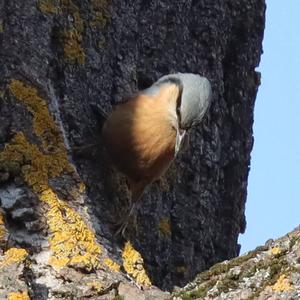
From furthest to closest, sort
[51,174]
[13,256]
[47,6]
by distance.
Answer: [47,6]
[51,174]
[13,256]

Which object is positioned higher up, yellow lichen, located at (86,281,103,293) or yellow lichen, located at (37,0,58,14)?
yellow lichen, located at (37,0,58,14)

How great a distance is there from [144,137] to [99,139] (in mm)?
153

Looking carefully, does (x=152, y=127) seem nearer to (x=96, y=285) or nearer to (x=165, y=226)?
(x=165, y=226)

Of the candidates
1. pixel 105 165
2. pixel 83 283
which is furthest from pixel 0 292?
pixel 105 165

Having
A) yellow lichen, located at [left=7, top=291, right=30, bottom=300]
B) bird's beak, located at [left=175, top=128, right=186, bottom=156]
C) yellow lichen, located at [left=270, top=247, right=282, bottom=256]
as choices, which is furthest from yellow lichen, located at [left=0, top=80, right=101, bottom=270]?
yellow lichen, located at [left=270, top=247, right=282, bottom=256]

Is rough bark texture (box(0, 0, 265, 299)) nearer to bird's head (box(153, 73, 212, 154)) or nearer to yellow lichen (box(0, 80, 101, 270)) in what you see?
yellow lichen (box(0, 80, 101, 270))

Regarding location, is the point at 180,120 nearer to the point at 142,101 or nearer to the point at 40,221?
the point at 142,101

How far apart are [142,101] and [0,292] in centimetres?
118

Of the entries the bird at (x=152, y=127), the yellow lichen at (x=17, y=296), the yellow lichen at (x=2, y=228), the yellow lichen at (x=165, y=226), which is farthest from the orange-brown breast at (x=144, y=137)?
the yellow lichen at (x=17, y=296)

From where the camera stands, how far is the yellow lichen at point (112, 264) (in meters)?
3.16

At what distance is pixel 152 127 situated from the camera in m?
3.78

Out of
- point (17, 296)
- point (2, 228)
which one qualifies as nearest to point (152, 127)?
point (2, 228)

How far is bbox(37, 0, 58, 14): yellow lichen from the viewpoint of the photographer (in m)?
3.60

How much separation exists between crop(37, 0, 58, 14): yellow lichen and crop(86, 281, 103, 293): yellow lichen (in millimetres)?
A: 998
